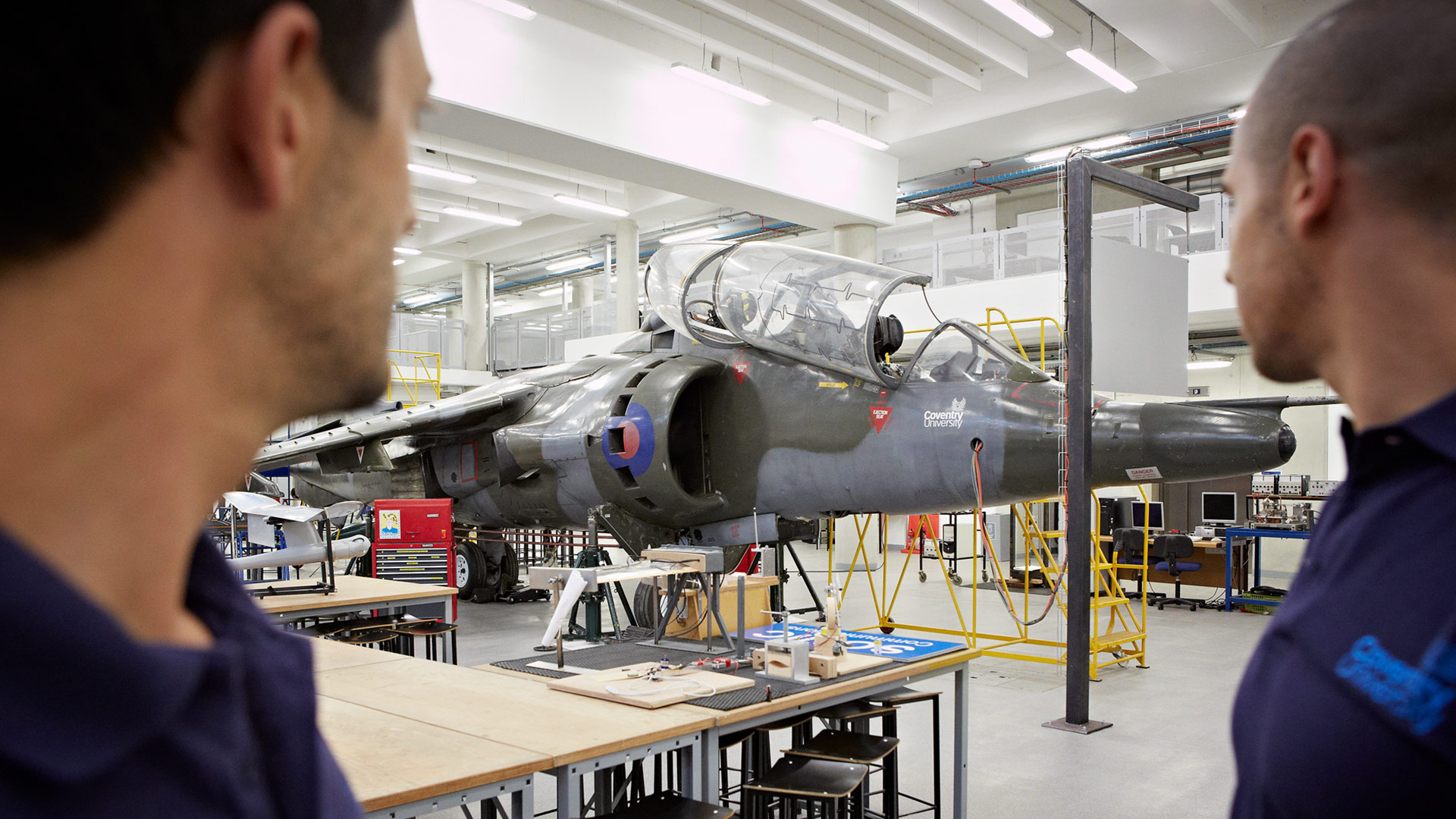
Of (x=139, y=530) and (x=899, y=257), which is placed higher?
(x=899, y=257)

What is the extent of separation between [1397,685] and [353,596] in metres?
6.93

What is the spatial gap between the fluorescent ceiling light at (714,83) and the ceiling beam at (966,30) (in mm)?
1874

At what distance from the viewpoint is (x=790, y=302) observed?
267 inches

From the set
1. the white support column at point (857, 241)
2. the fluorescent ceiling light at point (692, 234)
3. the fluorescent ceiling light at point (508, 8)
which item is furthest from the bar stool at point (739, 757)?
the fluorescent ceiling light at point (692, 234)

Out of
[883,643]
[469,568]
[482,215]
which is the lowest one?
[469,568]

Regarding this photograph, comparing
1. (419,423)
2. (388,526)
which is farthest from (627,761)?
(419,423)

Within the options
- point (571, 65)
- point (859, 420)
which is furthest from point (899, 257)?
point (859, 420)

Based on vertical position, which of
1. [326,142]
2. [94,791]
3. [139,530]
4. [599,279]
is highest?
[599,279]

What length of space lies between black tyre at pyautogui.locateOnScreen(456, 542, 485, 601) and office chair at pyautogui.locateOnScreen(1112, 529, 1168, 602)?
26.1 feet

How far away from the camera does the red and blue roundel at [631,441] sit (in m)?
7.25

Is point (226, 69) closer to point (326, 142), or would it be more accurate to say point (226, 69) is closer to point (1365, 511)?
point (326, 142)

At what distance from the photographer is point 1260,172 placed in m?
0.86

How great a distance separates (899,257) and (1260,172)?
49.9 ft

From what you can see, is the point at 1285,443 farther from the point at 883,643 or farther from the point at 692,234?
the point at 692,234
